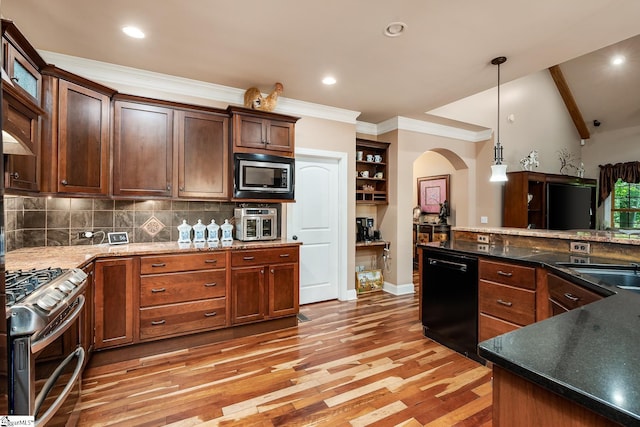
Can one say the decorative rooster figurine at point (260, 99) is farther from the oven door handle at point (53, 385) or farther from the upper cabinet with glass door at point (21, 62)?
the oven door handle at point (53, 385)

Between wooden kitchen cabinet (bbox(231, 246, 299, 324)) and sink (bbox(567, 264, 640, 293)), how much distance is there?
7.76 feet

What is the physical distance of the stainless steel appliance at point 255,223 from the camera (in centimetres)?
336

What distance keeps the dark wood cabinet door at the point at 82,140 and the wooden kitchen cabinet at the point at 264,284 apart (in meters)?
1.35

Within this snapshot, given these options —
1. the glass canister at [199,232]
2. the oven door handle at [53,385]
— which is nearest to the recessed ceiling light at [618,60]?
the glass canister at [199,232]

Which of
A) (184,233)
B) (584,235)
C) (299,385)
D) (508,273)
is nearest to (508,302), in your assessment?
(508,273)

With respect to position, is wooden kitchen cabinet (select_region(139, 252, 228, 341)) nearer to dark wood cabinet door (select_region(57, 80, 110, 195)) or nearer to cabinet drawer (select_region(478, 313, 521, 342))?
dark wood cabinet door (select_region(57, 80, 110, 195))

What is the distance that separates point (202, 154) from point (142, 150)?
532 mm

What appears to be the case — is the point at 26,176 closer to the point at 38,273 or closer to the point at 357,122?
the point at 38,273

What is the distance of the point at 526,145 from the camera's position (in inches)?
222

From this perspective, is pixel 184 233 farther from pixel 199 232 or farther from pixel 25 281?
pixel 25 281

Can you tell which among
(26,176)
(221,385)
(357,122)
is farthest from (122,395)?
(357,122)

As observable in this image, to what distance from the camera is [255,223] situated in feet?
11.2

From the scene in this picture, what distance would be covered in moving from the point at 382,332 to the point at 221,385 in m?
1.67

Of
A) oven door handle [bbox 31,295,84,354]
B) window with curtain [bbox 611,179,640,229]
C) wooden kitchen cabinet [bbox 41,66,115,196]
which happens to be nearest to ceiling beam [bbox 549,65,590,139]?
window with curtain [bbox 611,179,640,229]
